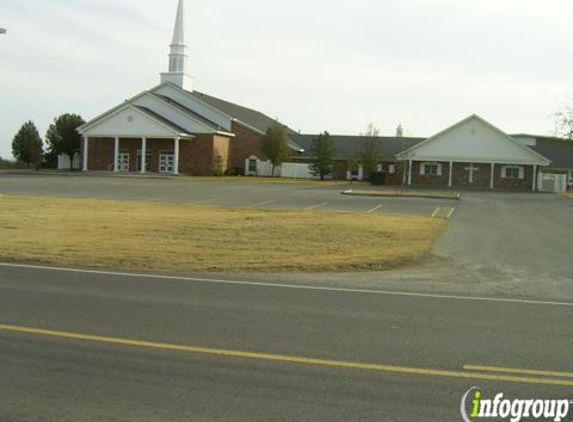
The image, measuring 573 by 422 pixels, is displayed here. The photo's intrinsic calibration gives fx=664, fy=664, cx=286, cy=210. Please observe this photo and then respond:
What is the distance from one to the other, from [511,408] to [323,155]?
5853 centimetres

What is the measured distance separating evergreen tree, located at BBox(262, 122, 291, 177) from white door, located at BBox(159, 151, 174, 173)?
888 centimetres

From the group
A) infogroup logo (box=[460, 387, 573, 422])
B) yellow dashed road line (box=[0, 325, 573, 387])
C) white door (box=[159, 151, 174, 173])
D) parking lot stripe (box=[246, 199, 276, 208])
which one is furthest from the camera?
white door (box=[159, 151, 174, 173])

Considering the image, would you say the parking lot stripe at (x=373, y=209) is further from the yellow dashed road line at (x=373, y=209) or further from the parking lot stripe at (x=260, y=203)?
the parking lot stripe at (x=260, y=203)

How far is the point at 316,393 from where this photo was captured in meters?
5.38

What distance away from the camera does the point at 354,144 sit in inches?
2761

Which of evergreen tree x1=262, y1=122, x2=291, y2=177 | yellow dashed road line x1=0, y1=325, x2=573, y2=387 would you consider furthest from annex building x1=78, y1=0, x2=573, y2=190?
yellow dashed road line x1=0, y1=325, x2=573, y2=387

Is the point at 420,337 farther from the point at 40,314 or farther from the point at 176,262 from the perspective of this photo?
the point at 176,262

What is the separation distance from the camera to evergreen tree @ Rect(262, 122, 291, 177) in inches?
2485

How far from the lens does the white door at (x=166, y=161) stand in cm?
6162

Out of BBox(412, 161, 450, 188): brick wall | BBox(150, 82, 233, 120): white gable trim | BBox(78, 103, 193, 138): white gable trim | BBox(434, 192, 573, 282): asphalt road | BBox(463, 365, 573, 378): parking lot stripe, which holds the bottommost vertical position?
BBox(463, 365, 573, 378): parking lot stripe

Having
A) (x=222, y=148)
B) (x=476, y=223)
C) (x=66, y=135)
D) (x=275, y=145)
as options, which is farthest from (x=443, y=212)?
(x=66, y=135)

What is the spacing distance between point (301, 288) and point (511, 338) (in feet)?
12.9

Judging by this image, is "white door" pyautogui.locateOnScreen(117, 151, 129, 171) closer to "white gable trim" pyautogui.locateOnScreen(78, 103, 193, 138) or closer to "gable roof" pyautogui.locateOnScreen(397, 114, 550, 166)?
"white gable trim" pyautogui.locateOnScreen(78, 103, 193, 138)

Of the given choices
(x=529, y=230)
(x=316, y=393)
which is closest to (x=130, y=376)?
(x=316, y=393)
